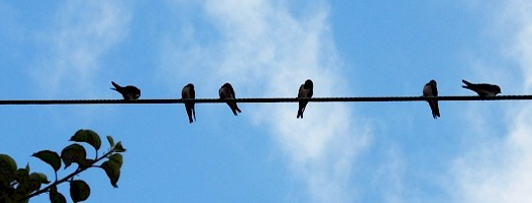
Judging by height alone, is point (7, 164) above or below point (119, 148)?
below

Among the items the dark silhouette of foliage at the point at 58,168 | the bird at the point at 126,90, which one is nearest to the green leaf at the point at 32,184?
the dark silhouette of foliage at the point at 58,168

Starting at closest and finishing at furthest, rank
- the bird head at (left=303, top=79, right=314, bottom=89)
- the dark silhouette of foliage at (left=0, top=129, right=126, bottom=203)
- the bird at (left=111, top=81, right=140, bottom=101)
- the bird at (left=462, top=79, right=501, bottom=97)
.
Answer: the dark silhouette of foliage at (left=0, top=129, right=126, bottom=203)
the bird at (left=462, top=79, right=501, bottom=97)
the bird at (left=111, top=81, right=140, bottom=101)
the bird head at (left=303, top=79, right=314, bottom=89)

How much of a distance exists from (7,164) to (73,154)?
1.01 ft

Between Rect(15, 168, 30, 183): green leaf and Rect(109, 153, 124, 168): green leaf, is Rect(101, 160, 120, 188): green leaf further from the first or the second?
Rect(15, 168, 30, 183): green leaf

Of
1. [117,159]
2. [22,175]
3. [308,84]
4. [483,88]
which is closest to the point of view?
[22,175]

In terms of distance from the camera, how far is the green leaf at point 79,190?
179 inches

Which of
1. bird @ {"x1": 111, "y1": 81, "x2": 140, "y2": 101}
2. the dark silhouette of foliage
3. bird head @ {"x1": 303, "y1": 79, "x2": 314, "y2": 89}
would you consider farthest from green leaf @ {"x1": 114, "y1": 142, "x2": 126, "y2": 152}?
bird head @ {"x1": 303, "y1": 79, "x2": 314, "y2": 89}

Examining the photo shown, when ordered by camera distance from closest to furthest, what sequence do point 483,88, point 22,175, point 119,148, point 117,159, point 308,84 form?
point 22,175
point 117,159
point 119,148
point 483,88
point 308,84

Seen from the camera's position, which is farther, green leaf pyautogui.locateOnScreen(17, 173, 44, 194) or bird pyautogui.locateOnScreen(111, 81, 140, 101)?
bird pyautogui.locateOnScreen(111, 81, 140, 101)

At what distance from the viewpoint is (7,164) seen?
4.47 metres

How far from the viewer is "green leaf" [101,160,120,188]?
4.61 meters

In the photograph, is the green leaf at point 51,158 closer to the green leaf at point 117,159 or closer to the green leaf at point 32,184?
the green leaf at point 32,184

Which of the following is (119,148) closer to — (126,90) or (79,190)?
(79,190)

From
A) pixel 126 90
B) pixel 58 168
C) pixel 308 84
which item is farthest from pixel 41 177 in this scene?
pixel 308 84
